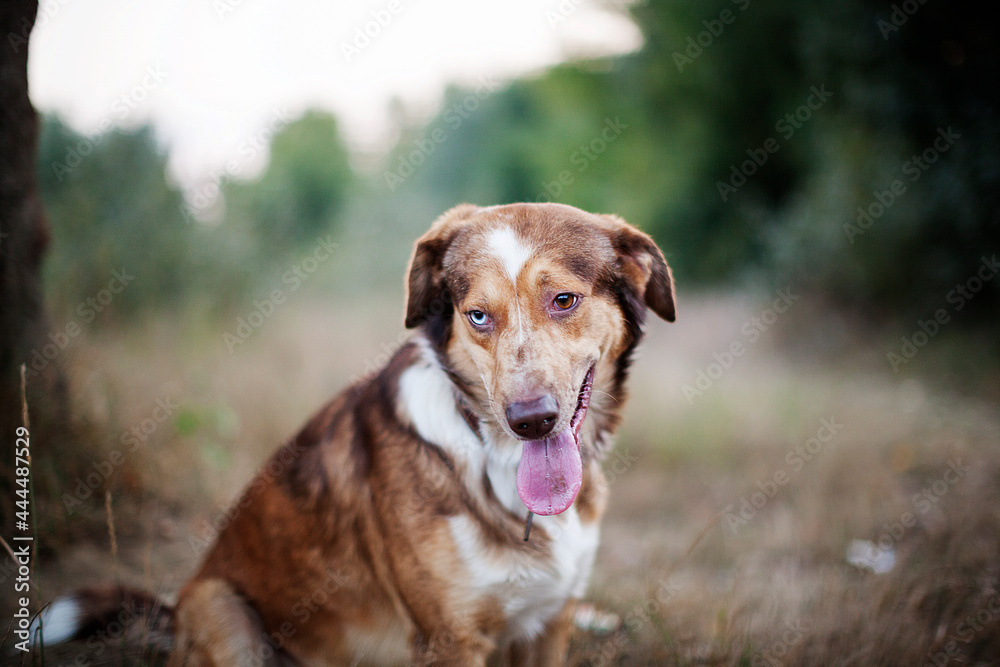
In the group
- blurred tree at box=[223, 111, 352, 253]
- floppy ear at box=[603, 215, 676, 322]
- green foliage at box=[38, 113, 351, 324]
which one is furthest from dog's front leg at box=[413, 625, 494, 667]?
blurred tree at box=[223, 111, 352, 253]

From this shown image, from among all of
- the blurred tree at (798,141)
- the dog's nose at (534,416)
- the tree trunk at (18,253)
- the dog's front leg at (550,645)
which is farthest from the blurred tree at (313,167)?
the dog's nose at (534,416)

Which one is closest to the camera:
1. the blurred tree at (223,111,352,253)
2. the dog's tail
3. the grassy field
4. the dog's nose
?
the dog's nose

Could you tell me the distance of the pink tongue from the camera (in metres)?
1.96

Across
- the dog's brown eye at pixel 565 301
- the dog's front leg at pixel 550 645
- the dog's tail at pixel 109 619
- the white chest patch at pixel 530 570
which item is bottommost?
the dog's tail at pixel 109 619

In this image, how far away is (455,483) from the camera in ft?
6.90

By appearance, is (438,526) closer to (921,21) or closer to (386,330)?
(386,330)

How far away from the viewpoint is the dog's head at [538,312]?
193cm

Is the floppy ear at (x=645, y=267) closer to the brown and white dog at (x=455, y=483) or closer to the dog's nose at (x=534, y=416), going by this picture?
the brown and white dog at (x=455, y=483)

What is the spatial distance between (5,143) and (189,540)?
259 cm

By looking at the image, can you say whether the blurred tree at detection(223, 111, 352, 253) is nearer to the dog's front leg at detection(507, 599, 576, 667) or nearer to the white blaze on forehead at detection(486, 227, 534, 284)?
the white blaze on forehead at detection(486, 227, 534, 284)

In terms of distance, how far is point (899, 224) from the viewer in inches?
307

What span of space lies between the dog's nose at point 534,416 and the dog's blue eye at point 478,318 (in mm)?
383

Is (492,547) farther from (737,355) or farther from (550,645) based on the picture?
(737,355)

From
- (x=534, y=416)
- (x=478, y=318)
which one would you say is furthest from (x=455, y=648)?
(x=478, y=318)
